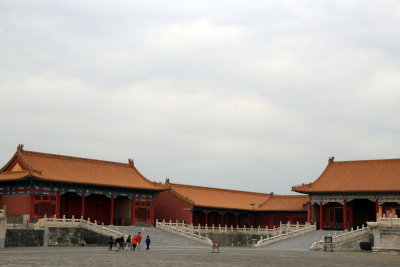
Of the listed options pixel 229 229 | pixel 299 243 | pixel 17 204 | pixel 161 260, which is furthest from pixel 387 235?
pixel 17 204

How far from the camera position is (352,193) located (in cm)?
6425

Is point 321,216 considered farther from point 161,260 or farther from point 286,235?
point 161,260

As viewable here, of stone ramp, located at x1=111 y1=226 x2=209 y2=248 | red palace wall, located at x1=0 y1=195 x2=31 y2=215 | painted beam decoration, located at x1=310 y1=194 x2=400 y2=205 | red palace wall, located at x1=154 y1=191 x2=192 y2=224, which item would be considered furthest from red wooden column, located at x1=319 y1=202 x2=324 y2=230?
red palace wall, located at x1=0 y1=195 x2=31 y2=215

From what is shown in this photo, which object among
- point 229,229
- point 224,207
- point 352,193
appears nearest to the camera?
point 352,193

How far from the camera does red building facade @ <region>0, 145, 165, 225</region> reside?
5475 cm

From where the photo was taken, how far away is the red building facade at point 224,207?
230ft

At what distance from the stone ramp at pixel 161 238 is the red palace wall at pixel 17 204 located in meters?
8.39

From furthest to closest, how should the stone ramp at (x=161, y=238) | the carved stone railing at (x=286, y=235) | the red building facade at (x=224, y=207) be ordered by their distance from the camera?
the red building facade at (x=224, y=207) < the carved stone railing at (x=286, y=235) < the stone ramp at (x=161, y=238)

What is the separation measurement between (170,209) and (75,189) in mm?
16209

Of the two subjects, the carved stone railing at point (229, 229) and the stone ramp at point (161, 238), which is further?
the carved stone railing at point (229, 229)

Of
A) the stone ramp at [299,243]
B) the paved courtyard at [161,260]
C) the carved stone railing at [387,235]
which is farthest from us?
the stone ramp at [299,243]

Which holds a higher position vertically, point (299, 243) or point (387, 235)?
point (387, 235)

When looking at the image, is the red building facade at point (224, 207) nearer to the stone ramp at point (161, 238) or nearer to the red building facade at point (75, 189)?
the red building facade at point (75, 189)

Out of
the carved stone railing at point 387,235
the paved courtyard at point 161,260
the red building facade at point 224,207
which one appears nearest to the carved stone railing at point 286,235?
the carved stone railing at point 387,235
